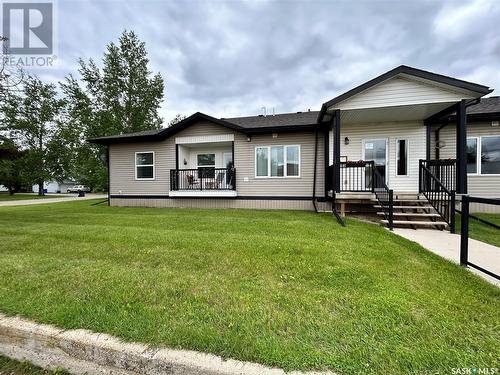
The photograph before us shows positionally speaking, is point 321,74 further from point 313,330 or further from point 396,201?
point 313,330

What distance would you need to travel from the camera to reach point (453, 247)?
4.51 m

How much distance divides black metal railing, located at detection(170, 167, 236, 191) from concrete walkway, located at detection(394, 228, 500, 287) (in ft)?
22.6

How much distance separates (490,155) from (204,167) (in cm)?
1137

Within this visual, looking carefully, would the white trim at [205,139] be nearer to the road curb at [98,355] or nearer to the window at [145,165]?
the window at [145,165]

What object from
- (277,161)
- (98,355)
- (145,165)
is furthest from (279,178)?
(98,355)

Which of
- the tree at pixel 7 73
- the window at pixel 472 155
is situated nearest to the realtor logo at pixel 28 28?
the tree at pixel 7 73

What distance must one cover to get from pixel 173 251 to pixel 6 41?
9.11 meters

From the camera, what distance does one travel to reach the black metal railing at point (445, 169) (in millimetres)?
7277

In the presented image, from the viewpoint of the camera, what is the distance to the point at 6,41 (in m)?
7.38

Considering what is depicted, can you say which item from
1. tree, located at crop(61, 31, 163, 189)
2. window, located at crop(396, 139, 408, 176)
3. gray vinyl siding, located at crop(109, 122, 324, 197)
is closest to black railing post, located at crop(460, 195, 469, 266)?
window, located at crop(396, 139, 408, 176)

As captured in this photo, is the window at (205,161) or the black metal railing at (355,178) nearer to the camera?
the black metal railing at (355,178)

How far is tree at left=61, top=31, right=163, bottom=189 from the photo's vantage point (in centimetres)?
2216

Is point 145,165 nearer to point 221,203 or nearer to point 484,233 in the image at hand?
point 221,203

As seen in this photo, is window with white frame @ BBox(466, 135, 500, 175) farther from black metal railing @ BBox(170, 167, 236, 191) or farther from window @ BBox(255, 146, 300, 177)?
black metal railing @ BBox(170, 167, 236, 191)
